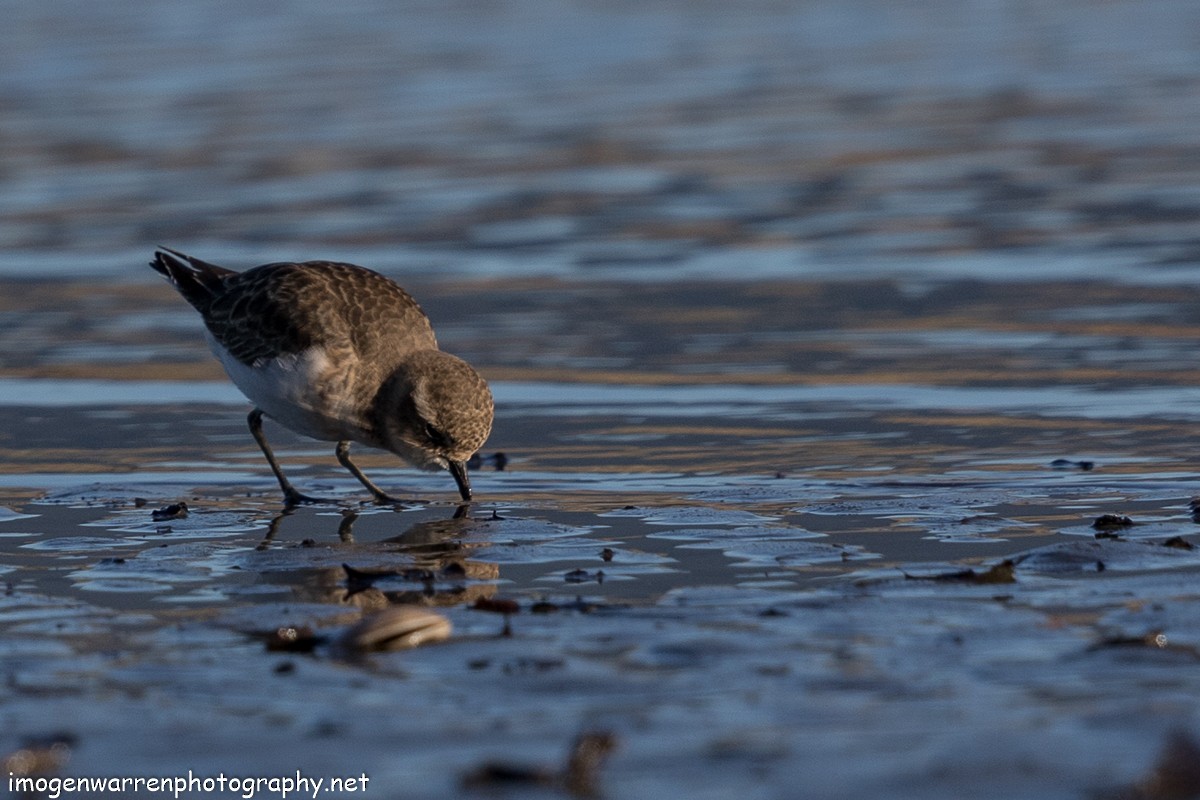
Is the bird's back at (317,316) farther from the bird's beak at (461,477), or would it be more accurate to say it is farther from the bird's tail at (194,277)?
the bird's beak at (461,477)

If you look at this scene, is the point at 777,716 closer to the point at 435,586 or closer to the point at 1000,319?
the point at 435,586

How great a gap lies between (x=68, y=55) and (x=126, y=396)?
721 inches

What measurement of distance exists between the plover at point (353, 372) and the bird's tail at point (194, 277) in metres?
0.65

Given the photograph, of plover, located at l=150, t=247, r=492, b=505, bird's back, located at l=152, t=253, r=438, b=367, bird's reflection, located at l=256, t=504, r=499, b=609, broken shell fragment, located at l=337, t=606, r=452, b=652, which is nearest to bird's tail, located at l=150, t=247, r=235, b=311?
bird's back, located at l=152, t=253, r=438, b=367

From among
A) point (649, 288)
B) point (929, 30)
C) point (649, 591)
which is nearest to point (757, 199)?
point (649, 288)

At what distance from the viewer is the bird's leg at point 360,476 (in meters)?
8.20

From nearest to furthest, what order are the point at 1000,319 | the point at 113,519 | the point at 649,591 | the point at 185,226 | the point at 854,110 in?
the point at 649,591, the point at 113,519, the point at 1000,319, the point at 185,226, the point at 854,110

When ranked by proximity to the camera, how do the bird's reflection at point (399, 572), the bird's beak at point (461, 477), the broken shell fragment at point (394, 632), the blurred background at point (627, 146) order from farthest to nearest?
the blurred background at point (627, 146) < the bird's beak at point (461, 477) < the bird's reflection at point (399, 572) < the broken shell fragment at point (394, 632)

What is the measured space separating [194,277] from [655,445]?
2.46 metres

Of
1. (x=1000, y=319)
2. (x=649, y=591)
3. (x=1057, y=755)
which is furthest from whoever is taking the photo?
(x=1000, y=319)

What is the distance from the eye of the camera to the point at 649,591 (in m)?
6.08

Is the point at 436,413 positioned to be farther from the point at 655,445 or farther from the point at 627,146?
the point at 627,146

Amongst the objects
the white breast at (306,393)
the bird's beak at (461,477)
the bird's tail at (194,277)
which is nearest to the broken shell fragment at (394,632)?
the bird's beak at (461,477)

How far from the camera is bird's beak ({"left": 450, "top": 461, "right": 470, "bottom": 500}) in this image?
315 inches
